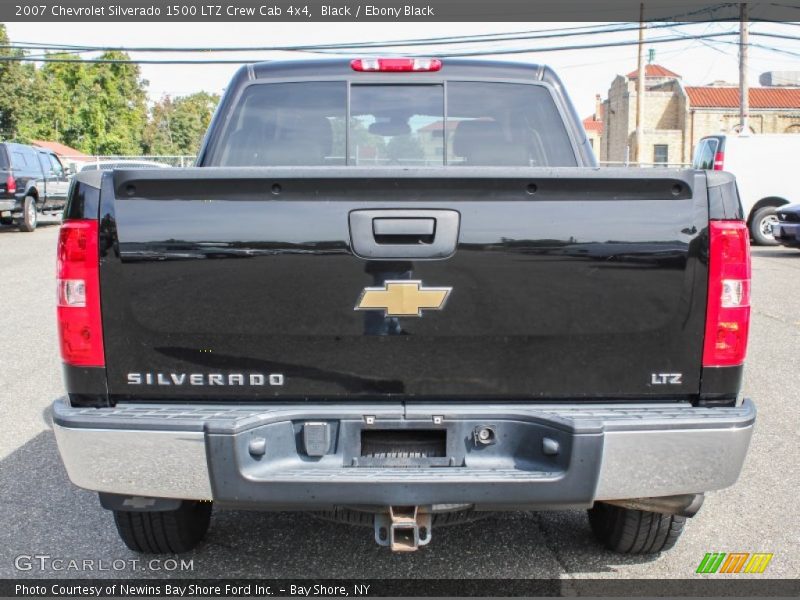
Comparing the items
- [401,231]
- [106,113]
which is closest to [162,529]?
[401,231]

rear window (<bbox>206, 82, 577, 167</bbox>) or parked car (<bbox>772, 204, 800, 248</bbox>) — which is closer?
rear window (<bbox>206, 82, 577, 167</bbox>)

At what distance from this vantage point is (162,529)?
3.28 meters

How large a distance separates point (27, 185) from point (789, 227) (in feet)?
57.5

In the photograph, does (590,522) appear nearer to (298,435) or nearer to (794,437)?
(298,435)

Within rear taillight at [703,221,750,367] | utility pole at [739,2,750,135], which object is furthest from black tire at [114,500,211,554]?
utility pole at [739,2,750,135]

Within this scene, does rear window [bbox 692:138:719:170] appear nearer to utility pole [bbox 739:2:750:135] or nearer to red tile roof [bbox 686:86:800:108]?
utility pole [bbox 739:2:750:135]

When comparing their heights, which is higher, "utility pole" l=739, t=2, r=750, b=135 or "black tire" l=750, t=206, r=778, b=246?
"utility pole" l=739, t=2, r=750, b=135

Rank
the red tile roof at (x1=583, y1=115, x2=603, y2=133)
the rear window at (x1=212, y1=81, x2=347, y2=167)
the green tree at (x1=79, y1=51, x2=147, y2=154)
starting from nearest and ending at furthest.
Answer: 1. the rear window at (x1=212, y1=81, x2=347, y2=167)
2. the green tree at (x1=79, y1=51, x2=147, y2=154)
3. the red tile roof at (x1=583, y1=115, x2=603, y2=133)

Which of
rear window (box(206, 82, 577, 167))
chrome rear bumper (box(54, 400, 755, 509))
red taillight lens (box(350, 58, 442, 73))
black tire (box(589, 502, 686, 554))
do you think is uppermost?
red taillight lens (box(350, 58, 442, 73))

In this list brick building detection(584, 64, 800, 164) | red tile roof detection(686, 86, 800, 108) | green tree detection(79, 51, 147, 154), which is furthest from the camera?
red tile roof detection(686, 86, 800, 108)

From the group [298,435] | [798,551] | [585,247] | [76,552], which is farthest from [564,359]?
[76,552]

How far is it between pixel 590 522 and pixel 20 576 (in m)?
2.41

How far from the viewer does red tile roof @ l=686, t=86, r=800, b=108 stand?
54.5 meters

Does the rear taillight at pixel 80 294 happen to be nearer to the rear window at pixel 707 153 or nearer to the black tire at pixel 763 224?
the rear window at pixel 707 153
